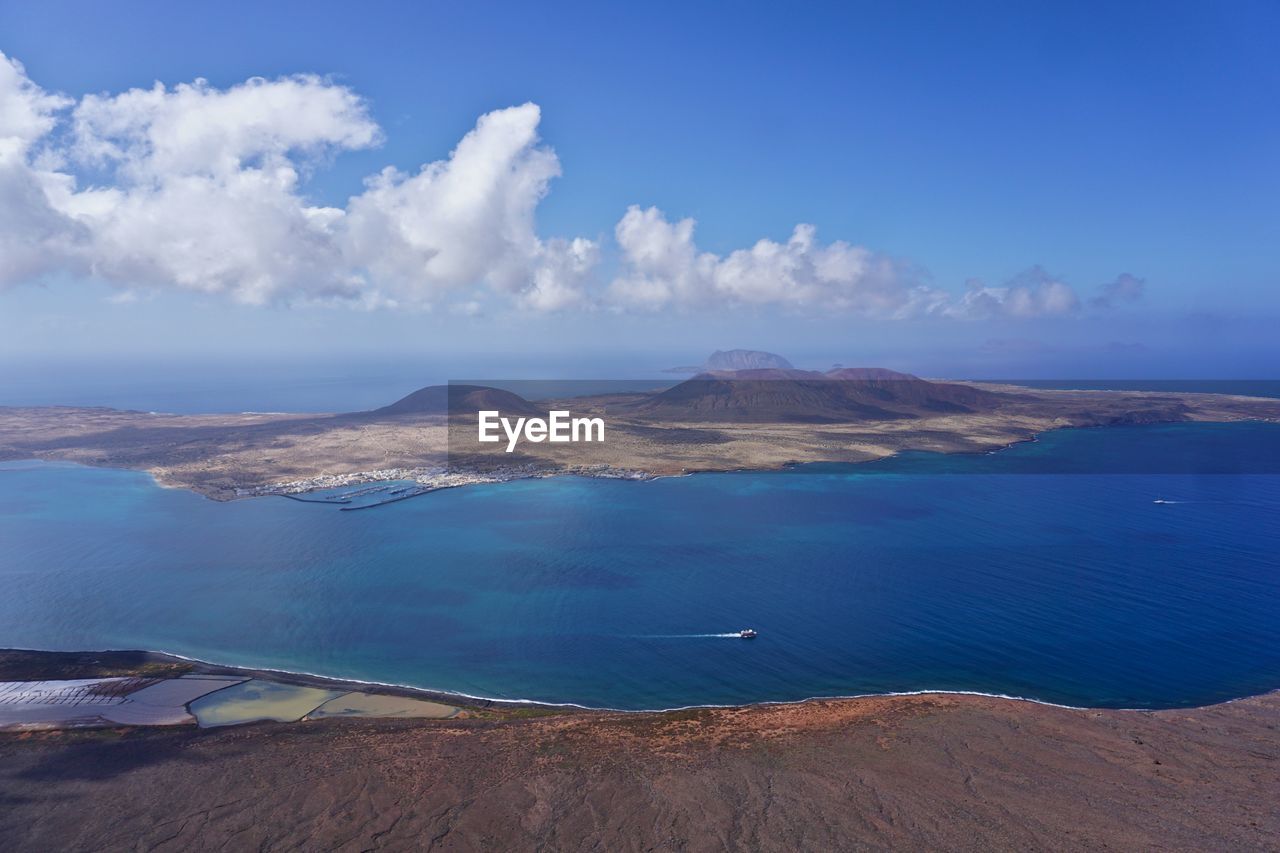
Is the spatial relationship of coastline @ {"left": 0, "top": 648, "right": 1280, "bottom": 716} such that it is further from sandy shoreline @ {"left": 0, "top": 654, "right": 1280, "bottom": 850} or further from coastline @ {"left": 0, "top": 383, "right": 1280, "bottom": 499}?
coastline @ {"left": 0, "top": 383, "right": 1280, "bottom": 499}

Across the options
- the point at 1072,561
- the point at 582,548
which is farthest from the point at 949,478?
the point at 582,548

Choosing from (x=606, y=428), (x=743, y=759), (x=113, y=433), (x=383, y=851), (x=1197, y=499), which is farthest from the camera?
(x=606, y=428)

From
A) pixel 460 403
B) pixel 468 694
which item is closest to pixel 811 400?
pixel 460 403

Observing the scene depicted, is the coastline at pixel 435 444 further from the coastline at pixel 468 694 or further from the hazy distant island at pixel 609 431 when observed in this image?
the coastline at pixel 468 694

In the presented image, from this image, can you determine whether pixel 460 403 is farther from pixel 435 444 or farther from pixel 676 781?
pixel 676 781

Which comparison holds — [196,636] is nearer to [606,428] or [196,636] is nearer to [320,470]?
[320,470]

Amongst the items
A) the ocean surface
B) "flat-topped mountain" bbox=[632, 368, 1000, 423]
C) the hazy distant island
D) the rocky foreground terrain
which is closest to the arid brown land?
the hazy distant island
